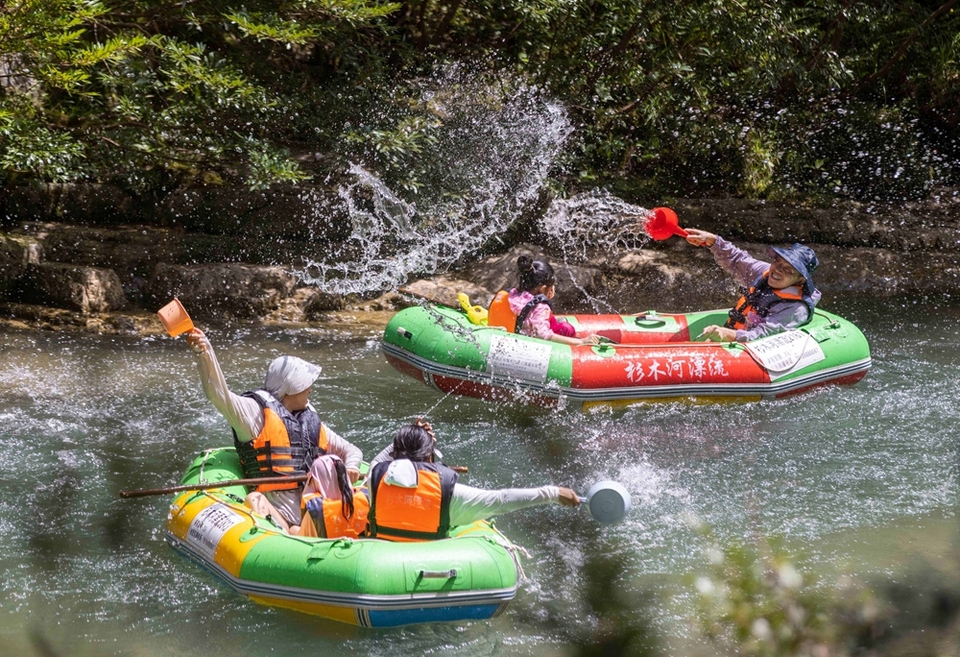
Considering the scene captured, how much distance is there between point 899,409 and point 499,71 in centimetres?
575

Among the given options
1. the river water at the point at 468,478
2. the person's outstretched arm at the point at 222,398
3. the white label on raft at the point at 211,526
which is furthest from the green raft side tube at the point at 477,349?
the white label on raft at the point at 211,526

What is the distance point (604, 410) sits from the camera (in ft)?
23.5

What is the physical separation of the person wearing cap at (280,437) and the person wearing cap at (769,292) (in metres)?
3.60

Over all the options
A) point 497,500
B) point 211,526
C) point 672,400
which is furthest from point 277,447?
point 672,400

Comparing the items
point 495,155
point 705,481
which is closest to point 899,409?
point 705,481

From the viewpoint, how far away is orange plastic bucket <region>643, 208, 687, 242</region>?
7.66 metres

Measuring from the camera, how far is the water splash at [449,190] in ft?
33.0

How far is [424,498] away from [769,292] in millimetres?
4140

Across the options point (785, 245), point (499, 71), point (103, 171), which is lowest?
point (785, 245)

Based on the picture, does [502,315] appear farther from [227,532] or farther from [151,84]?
[151,84]

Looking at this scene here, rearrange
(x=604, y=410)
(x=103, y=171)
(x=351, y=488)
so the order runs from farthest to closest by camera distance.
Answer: (x=103, y=171) → (x=604, y=410) → (x=351, y=488)

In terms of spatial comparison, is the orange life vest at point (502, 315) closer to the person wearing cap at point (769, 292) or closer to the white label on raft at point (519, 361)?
the white label on raft at point (519, 361)

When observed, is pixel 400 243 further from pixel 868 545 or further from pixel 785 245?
pixel 868 545

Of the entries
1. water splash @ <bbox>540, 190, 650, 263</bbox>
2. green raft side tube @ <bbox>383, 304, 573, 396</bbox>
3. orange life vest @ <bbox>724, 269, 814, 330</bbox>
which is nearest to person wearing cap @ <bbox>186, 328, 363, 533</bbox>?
green raft side tube @ <bbox>383, 304, 573, 396</bbox>
